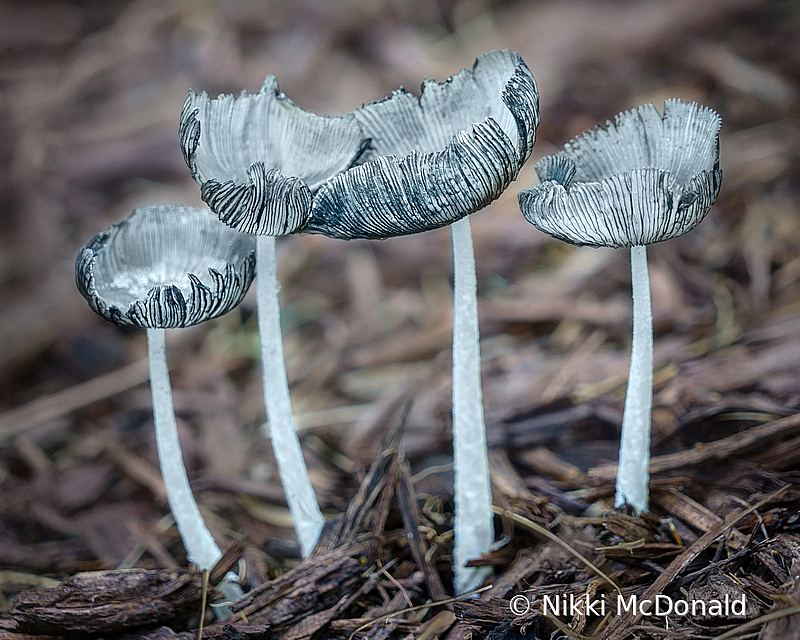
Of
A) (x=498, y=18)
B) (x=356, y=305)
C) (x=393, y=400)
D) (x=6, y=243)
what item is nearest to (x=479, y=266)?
(x=356, y=305)

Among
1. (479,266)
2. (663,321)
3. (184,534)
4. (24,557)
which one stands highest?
(479,266)

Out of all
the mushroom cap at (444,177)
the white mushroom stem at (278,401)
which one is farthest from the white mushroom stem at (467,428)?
the white mushroom stem at (278,401)

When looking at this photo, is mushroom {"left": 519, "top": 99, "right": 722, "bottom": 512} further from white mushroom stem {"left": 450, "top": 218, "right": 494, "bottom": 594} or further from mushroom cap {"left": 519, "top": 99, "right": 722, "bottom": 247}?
white mushroom stem {"left": 450, "top": 218, "right": 494, "bottom": 594}

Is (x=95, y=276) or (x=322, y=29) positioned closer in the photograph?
(x=95, y=276)

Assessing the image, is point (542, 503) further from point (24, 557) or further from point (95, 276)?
point (24, 557)

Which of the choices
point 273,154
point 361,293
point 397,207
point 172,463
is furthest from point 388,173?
point 361,293

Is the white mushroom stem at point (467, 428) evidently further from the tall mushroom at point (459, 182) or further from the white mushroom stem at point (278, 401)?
the white mushroom stem at point (278, 401)

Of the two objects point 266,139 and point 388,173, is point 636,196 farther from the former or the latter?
point 266,139
